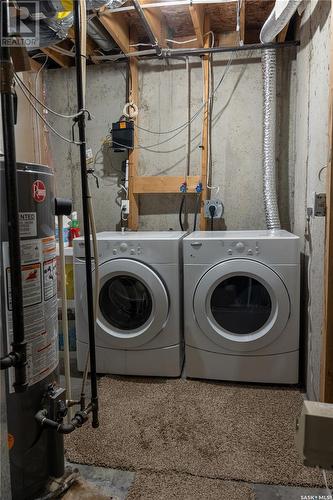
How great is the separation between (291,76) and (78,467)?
2.76 m

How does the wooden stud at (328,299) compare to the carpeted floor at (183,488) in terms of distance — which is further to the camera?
the wooden stud at (328,299)

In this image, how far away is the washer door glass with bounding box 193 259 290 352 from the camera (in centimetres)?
197

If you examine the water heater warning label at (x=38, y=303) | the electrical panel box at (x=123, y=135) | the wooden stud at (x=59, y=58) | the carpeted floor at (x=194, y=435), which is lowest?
the carpeted floor at (x=194, y=435)

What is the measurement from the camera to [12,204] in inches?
36.0

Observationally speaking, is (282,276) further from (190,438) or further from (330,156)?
(190,438)

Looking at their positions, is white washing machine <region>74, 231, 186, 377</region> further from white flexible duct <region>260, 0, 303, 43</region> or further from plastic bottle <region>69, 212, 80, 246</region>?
white flexible duct <region>260, 0, 303, 43</region>

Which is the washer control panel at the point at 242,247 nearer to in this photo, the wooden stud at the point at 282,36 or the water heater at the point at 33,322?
the water heater at the point at 33,322

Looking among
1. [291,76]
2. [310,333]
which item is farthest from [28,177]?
[291,76]

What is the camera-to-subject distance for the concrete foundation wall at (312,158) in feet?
5.32

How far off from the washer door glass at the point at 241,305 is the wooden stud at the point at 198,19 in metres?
1.57

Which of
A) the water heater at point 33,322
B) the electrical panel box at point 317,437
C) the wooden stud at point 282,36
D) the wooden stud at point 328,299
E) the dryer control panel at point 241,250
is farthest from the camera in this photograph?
the wooden stud at point 282,36

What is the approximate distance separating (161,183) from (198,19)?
3.64 feet

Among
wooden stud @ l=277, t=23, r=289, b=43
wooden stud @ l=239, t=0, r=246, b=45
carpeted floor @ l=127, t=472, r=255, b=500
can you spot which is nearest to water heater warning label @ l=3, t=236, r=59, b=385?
carpeted floor @ l=127, t=472, r=255, b=500

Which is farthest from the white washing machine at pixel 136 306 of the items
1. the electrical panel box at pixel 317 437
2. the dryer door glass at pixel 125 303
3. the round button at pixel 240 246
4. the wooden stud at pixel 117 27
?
the wooden stud at pixel 117 27
